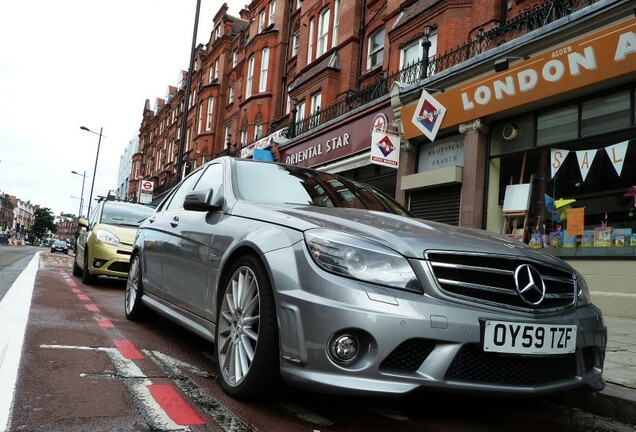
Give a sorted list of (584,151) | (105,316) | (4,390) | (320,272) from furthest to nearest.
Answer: (584,151), (105,316), (4,390), (320,272)

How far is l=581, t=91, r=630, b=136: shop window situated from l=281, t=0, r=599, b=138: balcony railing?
1694mm

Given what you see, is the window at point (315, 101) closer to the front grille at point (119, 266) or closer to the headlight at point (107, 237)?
the headlight at point (107, 237)

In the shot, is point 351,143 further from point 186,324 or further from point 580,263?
point 186,324

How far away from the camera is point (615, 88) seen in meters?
8.56

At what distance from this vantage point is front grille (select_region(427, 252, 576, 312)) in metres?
2.60

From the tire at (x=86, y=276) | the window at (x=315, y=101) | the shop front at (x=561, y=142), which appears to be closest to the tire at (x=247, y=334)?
the shop front at (x=561, y=142)

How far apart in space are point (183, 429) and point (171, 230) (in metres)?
2.37

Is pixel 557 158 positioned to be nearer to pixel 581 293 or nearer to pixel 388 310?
pixel 581 293

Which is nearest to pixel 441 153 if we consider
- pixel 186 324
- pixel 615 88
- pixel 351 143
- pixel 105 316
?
pixel 351 143

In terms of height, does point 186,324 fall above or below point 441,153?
below

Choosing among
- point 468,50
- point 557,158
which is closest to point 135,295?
point 557,158

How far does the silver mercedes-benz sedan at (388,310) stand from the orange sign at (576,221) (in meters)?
6.41

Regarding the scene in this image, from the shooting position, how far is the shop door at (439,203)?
11648 mm

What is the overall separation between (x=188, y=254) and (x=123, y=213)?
6.42 meters
